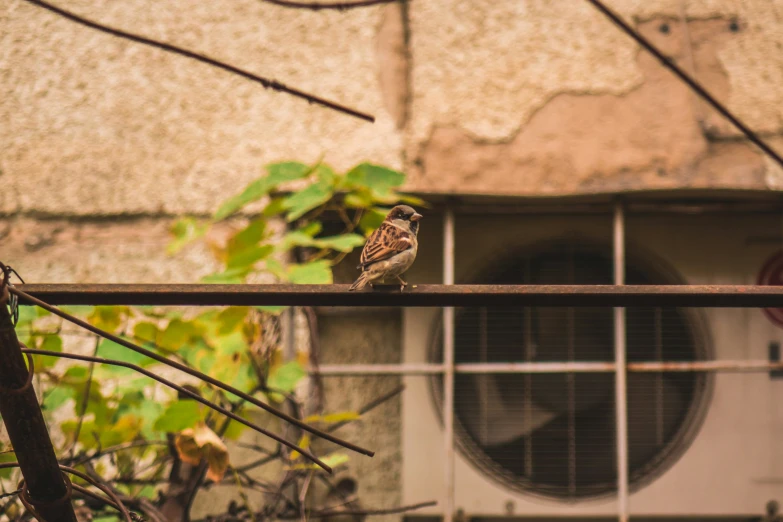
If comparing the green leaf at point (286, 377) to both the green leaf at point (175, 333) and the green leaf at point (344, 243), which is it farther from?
the green leaf at point (344, 243)

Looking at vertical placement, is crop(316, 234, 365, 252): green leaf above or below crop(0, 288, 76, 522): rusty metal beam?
above

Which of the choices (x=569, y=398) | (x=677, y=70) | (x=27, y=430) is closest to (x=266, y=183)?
(x=677, y=70)

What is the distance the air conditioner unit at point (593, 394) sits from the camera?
4137 millimetres

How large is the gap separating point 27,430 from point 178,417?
1298 mm

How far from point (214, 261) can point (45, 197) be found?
0.87m

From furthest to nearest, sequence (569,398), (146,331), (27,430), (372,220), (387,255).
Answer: (569,398) < (372,220) < (146,331) < (387,255) < (27,430)

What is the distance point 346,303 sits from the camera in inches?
72.0

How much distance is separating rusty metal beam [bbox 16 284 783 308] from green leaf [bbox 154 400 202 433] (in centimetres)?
113

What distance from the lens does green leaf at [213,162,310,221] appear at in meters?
3.37

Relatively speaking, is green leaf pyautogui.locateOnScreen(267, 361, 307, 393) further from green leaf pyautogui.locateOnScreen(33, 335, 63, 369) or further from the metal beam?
the metal beam

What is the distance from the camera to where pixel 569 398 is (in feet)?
13.7

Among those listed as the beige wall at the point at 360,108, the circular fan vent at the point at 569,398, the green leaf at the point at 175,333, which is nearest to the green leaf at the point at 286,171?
the green leaf at the point at 175,333

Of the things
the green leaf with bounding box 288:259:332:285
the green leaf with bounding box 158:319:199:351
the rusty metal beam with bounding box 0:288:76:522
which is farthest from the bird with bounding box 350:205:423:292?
the rusty metal beam with bounding box 0:288:76:522

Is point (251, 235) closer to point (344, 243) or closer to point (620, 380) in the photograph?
point (344, 243)
